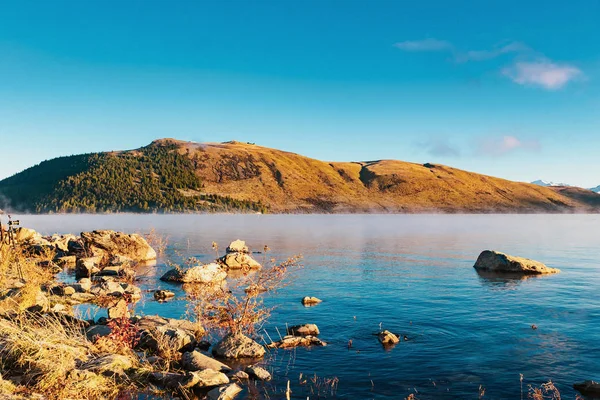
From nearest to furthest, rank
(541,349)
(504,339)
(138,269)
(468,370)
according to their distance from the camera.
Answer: (468,370) < (541,349) < (504,339) < (138,269)

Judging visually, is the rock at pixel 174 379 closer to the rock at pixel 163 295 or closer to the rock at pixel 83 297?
the rock at pixel 163 295

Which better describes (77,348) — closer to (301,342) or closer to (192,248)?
(301,342)

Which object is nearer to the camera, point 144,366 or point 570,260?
point 144,366

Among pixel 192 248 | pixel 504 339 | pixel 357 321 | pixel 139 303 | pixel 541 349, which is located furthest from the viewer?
pixel 192 248

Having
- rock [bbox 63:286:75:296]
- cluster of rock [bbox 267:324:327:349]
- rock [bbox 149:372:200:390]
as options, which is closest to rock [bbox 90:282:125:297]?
rock [bbox 63:286:75:296]

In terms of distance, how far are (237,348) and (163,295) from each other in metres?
11.9

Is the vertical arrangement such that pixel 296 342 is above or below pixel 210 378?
below

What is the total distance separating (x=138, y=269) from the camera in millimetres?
40094

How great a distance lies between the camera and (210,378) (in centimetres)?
1427

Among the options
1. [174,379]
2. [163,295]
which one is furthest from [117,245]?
[174,379]

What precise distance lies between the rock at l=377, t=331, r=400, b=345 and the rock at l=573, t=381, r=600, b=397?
268 inches

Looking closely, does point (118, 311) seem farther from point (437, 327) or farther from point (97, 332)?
point (437, 327)

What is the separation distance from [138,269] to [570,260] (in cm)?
4294

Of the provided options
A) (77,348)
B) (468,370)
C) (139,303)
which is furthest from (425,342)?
(139,303)
